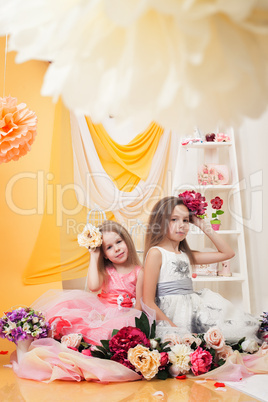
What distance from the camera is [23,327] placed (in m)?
2.36

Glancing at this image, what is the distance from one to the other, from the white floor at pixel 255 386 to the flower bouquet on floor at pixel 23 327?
3.09 feet

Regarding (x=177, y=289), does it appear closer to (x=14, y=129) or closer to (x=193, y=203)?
(x=193, y=203)

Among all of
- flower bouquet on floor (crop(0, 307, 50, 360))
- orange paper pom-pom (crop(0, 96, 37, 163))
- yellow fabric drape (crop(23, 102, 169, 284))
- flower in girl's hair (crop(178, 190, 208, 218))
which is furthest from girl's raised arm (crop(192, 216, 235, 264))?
orange paper pom-pom (crop(0, 96, 37, 163))

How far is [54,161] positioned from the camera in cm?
358

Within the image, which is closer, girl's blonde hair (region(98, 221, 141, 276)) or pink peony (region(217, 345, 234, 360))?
pink peony (region(217, 345, 234, 360))

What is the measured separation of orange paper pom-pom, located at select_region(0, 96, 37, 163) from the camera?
1.48 m

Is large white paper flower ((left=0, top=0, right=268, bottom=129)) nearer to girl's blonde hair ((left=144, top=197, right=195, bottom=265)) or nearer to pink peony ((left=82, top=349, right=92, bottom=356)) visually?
pink peony ((left=82, top=349, right=92, bottom=356))

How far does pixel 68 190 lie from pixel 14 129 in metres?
2.04

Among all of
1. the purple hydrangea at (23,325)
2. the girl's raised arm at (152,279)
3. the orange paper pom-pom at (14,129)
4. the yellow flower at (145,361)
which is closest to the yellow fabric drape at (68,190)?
the girl's raised arm at (152,279)

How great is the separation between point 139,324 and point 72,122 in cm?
181

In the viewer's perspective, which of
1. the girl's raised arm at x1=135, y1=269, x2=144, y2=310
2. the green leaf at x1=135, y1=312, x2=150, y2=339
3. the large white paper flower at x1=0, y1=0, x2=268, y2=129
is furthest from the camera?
the girl's raised arm at x1=135, y1=269, x2=144, y2=310

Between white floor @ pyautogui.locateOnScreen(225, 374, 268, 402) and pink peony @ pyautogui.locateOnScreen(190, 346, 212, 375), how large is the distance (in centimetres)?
12

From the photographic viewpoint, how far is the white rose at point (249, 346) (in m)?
2.43

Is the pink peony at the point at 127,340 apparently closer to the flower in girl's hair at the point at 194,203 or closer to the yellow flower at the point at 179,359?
the yellow flower at the point at 179,359
